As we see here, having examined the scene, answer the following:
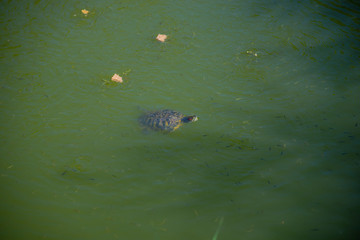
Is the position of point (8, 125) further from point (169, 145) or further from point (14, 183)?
point (169, 145)

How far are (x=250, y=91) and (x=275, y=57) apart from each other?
3.42ft

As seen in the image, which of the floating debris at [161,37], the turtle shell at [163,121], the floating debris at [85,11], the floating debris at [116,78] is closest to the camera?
the turtle shell at [163,121]

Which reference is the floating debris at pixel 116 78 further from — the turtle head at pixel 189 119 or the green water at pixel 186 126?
the turtle head at pixel 189 119

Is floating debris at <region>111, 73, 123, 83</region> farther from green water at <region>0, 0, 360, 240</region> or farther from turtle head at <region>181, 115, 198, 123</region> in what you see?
turtle head at <region>181, 115, 198, 123</region>

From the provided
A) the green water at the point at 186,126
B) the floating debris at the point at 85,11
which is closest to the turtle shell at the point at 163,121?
the green water at the point at 186,126

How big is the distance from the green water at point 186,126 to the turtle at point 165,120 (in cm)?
13

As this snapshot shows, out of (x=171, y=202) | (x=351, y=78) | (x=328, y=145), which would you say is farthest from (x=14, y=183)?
(x=351, y=78)

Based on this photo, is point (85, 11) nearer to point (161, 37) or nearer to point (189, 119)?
point (161, 37)

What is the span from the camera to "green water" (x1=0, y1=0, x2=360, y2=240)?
2.59 m

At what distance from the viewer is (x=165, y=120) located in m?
3.44

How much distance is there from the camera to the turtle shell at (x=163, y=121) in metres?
3.43

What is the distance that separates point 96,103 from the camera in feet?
12.6

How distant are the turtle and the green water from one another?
126 millimetres

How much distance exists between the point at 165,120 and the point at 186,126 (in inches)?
12.6
